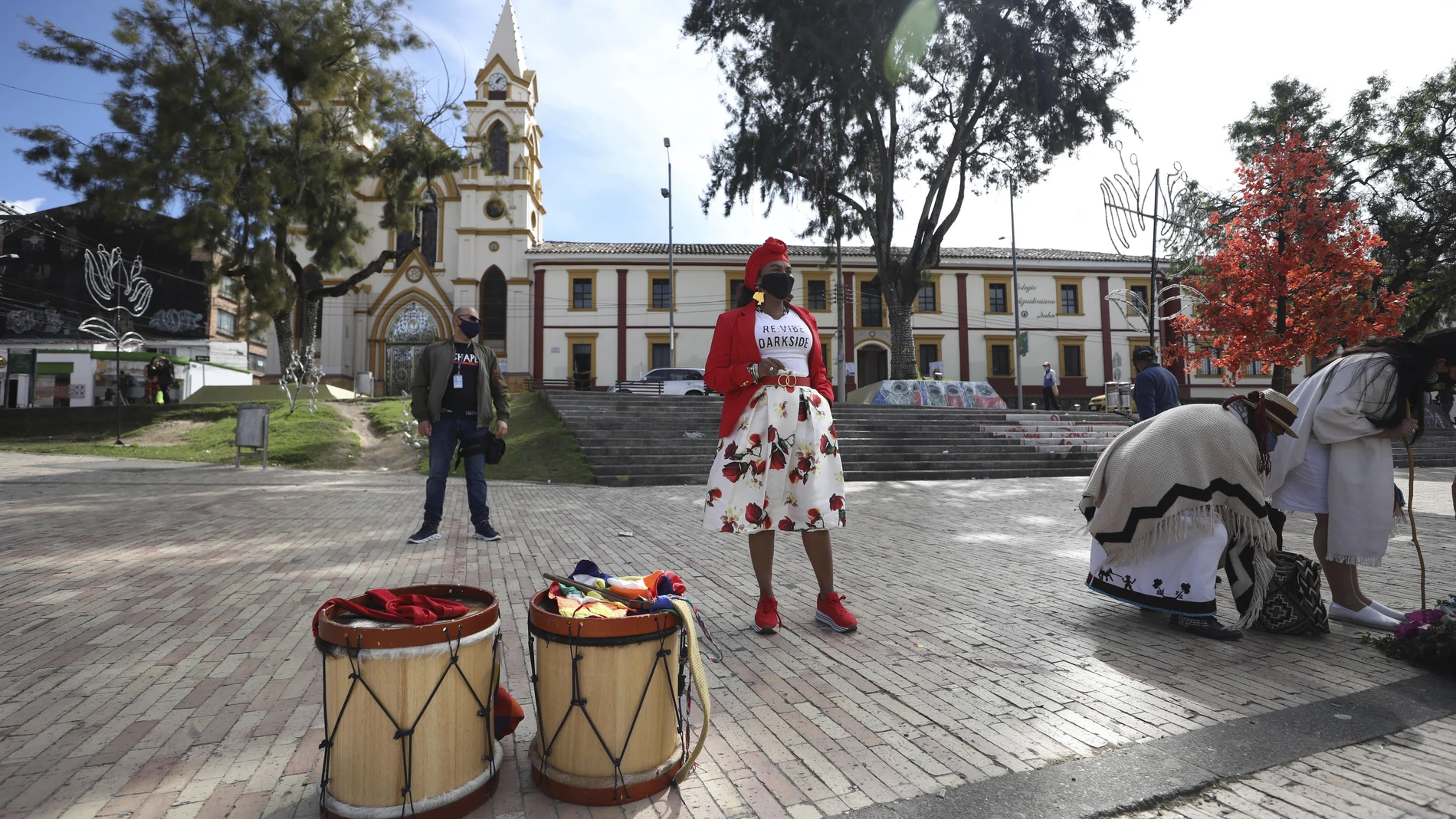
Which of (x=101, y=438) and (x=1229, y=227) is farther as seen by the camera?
(x=101, y=438)

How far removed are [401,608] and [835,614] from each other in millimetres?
2185

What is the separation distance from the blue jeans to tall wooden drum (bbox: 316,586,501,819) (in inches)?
168

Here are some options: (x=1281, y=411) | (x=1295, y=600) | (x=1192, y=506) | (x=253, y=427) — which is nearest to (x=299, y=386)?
(x=253, y=427)

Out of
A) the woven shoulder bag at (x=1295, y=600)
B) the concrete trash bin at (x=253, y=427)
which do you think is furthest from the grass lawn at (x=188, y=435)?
the woven shoulder bag at (x=1295, y=600)

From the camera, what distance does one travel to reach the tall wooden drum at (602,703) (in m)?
1.92

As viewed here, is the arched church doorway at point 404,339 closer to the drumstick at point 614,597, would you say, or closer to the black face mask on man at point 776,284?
the black face mask on man at point 776,284

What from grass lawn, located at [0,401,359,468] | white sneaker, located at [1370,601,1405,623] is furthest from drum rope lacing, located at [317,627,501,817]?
grass lawn, located at [0,401,359,468]

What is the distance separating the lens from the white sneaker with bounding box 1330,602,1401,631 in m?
3.52

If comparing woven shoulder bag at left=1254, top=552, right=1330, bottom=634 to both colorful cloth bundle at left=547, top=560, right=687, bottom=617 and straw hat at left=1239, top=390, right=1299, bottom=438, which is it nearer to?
straw hat at left=1239, top=390, right=1299, bottom=438

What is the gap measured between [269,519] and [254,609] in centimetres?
381

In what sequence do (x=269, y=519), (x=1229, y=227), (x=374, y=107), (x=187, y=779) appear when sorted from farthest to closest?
1. (x=374, y=107)
2. (x=1229, y=227)
3. (x=269, y=519)
4. (x=187, y=779)

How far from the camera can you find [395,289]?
116ft

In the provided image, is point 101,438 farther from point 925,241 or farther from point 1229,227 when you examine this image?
point 1229,227

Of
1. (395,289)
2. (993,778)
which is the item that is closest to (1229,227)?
(993,778)
